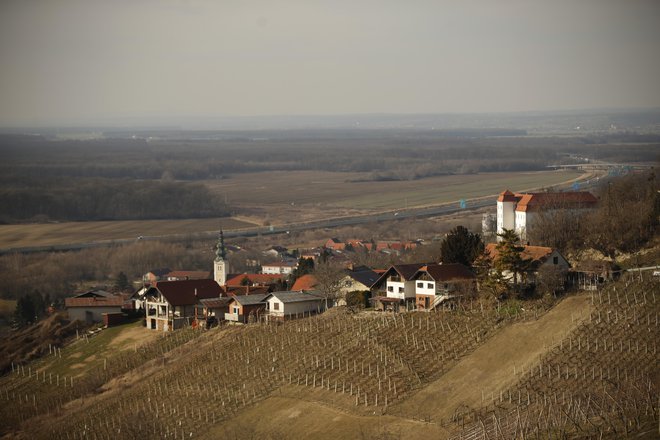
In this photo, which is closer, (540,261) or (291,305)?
(540,261)

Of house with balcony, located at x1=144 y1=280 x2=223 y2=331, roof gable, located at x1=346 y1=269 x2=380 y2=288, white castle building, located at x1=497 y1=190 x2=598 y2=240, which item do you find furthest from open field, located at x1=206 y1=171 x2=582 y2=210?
house with balcony, located at x1=144 y1=280 x2=223 y2=331

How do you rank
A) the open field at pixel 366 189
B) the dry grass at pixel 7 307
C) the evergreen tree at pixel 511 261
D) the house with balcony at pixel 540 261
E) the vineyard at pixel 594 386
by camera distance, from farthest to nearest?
the open field at pixel 366 189 < the dry grass at pixel 7 307 < the house with balcony at pixel 540 261 < the evergreen tree at pixel 511 261 < the vineyard at pixel 594 386

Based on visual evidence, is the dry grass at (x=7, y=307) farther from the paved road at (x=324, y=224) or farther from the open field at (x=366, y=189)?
the open field at (x=366, y=189)

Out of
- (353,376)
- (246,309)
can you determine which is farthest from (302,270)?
(353,376)

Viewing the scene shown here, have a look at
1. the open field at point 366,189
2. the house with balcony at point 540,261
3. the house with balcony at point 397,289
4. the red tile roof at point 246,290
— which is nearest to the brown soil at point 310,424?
the house with balcony at point 397,289

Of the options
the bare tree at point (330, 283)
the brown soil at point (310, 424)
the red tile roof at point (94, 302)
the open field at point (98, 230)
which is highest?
the bare tree at point (330, 283)

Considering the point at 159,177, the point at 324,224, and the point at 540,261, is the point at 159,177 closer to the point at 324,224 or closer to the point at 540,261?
the point at 324,224

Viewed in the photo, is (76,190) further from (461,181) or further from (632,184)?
(632,184)
